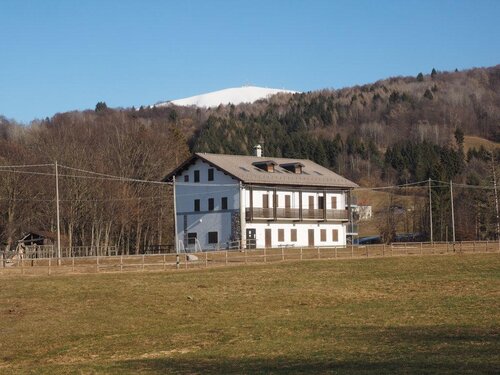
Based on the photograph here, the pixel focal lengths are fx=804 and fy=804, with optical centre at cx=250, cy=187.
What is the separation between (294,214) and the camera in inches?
3155

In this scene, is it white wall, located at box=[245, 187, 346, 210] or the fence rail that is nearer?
the fence rail

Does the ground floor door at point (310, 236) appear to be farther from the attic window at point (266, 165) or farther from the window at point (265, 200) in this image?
the attic window at point (266, 165)

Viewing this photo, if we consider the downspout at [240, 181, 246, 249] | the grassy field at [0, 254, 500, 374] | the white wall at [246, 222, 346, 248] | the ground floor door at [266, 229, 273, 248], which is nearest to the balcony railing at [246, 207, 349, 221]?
the downspout at [240, 181, 246, 249]

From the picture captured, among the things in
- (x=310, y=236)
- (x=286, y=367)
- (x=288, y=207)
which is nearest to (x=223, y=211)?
(x=288, y=207)

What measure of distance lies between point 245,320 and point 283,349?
7783mm

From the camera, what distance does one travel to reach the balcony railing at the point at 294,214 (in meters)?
77.1

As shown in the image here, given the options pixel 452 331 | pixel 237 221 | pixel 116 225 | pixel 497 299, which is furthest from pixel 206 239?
pixel 452 331

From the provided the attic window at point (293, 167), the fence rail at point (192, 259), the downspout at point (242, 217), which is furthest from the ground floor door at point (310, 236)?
the fence rail at point (192, 259)

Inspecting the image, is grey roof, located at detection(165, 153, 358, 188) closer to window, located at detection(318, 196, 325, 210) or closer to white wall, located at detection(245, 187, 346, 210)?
white wall, located at detection(245, 187, 346, 210)

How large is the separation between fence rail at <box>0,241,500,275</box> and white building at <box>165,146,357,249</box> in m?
7.74

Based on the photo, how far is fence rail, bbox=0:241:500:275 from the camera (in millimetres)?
50781

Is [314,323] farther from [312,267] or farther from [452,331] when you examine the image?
[312,267]

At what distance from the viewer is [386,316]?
3025 centimetres

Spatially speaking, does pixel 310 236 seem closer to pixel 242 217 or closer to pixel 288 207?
pixel 288 207
